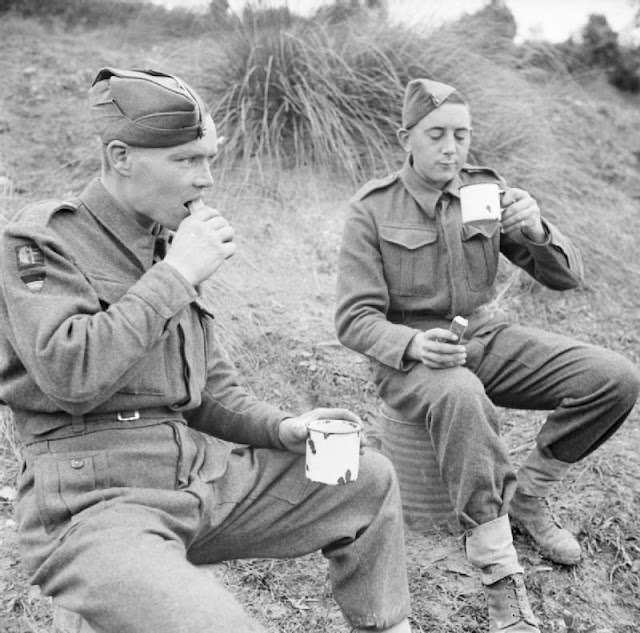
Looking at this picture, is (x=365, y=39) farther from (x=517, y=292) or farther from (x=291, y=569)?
(x=291, y=569)

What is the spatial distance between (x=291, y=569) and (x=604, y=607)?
1212 millimetres

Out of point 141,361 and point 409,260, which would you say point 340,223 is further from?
point 141,361

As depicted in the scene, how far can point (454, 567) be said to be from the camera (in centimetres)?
353

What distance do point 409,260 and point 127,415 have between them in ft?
5.34

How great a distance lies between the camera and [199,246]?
228 centimetres

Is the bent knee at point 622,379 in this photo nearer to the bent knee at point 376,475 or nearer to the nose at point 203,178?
the bent knee at point 376,475

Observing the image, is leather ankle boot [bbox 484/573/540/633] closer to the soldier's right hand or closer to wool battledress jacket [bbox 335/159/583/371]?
wool battledress jacket [bbox 335/159/583/371]

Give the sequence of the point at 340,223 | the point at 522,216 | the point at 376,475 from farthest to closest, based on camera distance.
A: the point at 340,223 < the point at 522,216 < the point at 376,475

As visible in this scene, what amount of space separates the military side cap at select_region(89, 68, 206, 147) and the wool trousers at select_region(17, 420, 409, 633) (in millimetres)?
780

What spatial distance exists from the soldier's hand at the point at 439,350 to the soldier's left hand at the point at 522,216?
592 millimetres

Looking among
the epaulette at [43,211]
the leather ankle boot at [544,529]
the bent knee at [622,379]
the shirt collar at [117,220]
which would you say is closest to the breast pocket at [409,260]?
the bent knee at [622,379]

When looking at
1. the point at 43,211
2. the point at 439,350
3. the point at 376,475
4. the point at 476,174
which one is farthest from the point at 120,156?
the point at 476,174

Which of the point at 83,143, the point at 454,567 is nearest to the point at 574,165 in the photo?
the point at 83,143

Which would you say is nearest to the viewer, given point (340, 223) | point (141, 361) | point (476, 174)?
point (141, 361)
